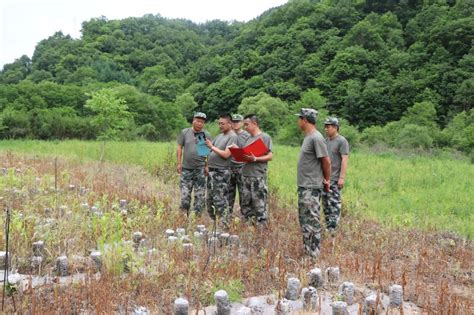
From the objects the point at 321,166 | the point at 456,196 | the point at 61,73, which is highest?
the point at 61,73

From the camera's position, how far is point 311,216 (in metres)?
5.12

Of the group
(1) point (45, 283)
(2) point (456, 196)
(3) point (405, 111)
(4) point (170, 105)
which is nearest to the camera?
(1) point (45, 283)

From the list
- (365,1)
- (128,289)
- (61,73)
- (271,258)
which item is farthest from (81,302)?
(365,1)

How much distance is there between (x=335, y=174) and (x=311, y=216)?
4.88 ft

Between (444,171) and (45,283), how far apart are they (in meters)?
13.5

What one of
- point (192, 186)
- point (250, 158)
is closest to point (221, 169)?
point (192, 186)

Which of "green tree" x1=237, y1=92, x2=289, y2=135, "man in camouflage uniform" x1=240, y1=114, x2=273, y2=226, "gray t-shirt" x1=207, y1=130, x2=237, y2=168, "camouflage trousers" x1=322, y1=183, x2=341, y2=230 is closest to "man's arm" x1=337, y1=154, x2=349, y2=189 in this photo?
"camouflage trousers" x1=322, y1=183, x2=341, y2=230

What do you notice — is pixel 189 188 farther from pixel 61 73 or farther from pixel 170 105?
pixel 61 73

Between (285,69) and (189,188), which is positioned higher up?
(285,69)

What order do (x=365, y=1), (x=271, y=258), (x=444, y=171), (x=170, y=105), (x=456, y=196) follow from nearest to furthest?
1. (x=271, y=258)
2. (x=456, y=196)
3. (x=444, y=171)
4. (x=170, y=105)
5. (x=365, y=1)

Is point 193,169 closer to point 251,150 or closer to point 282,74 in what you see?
point 251,150

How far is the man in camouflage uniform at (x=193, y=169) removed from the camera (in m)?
6.89

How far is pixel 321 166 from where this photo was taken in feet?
17.0

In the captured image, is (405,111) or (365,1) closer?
(405,111)
